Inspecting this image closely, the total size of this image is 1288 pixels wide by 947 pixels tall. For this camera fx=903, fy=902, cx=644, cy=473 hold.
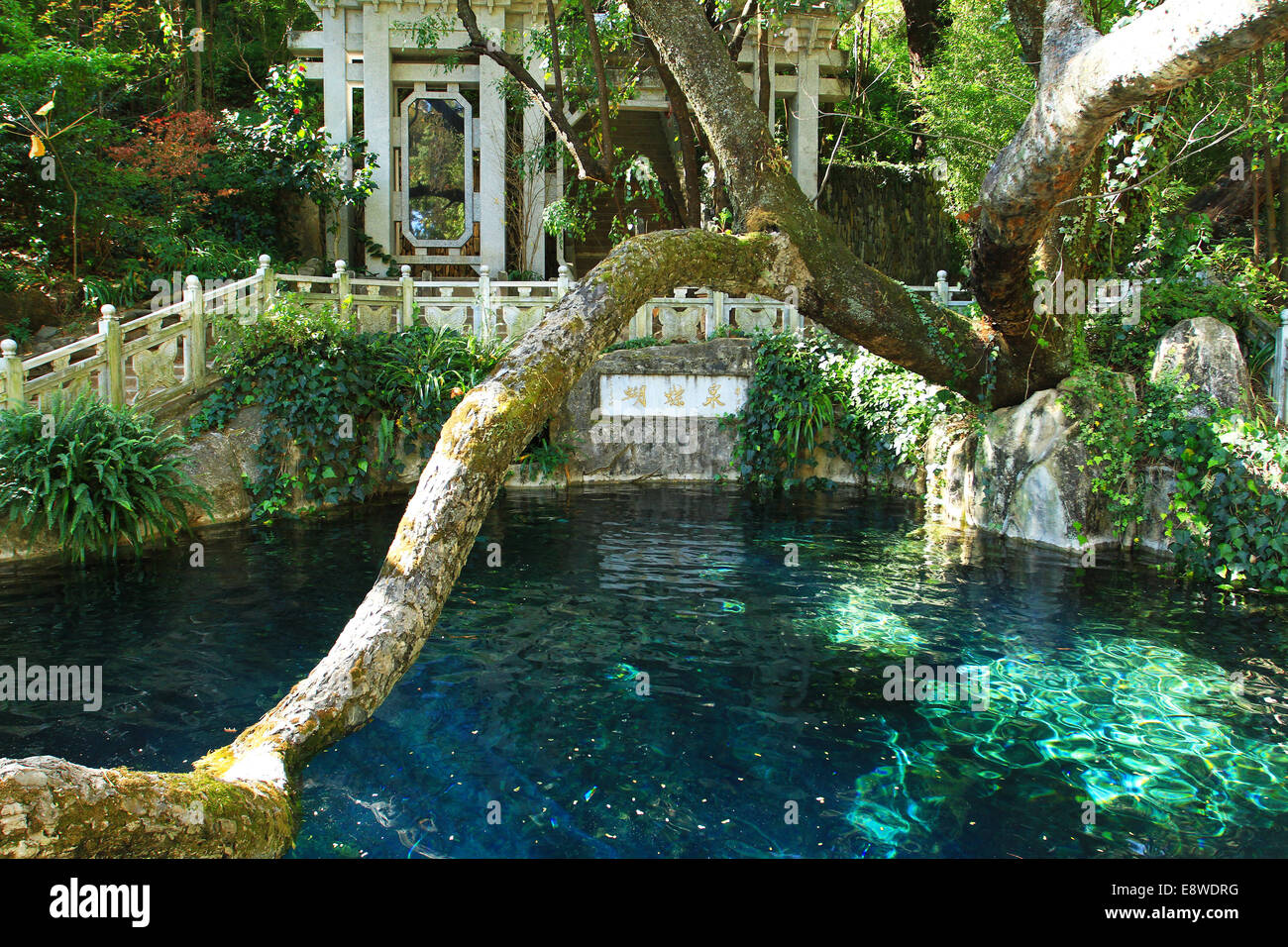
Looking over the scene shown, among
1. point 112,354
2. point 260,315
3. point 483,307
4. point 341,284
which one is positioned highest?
point 341,284

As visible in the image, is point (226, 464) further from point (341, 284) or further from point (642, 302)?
point (642, 302)

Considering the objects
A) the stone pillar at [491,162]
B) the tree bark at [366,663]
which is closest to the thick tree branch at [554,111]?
the stone pillar at [491,162]

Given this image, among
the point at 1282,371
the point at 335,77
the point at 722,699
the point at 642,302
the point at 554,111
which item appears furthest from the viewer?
the point at 335,77

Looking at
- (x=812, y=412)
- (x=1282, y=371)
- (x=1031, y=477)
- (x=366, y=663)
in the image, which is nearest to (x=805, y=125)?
(x=812, y=412)

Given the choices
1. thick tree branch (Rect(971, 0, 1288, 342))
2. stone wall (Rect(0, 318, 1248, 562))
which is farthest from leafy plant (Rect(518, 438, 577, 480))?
thick tree branch (Rect(971, 0, 1288, 342))

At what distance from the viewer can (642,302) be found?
18.6 feet

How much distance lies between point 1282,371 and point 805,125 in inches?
403

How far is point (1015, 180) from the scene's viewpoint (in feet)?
22.1

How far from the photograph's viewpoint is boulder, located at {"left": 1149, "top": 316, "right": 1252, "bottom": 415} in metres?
8.23

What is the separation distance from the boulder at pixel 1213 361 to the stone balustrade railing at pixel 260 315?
3823 millimetres

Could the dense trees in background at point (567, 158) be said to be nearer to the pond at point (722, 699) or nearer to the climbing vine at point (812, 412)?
the climbing vine at point (812, 412)

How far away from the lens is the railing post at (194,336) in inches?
418

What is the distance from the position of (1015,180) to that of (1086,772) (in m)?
4.38
